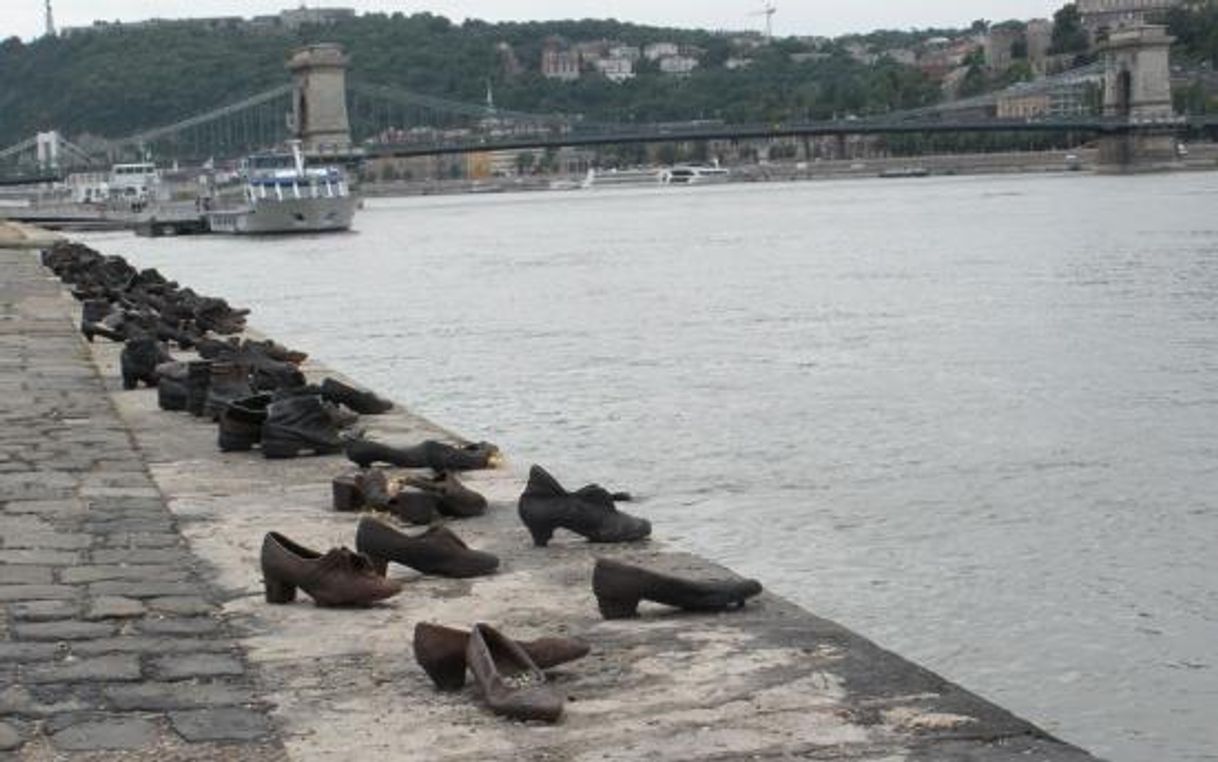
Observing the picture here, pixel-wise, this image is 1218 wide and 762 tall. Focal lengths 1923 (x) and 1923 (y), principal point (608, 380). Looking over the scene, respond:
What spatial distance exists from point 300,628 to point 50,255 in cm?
2840

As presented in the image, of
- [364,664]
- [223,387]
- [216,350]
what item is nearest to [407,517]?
[364,664]

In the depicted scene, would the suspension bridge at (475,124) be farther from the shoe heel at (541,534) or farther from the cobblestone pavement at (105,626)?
the shoe heel at (541,534)

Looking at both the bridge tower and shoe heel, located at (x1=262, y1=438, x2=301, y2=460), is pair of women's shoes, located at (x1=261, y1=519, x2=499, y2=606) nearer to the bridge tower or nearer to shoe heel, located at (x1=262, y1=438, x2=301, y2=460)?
shoe heel, located at (x1=262, y1=438, x2=301, y2=460)

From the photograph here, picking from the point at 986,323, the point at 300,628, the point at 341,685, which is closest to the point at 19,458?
the point at 300,628

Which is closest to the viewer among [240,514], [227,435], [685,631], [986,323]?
[685,631]

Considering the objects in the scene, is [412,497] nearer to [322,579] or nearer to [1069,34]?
[322,579]

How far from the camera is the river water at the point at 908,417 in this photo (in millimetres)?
7109

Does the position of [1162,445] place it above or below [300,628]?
below

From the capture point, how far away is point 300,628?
5234mm

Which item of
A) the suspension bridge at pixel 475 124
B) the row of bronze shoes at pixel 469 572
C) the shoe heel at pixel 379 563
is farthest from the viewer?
the suspension bridge at pixel 475 124

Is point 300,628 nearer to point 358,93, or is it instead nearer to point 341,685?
point 341,685

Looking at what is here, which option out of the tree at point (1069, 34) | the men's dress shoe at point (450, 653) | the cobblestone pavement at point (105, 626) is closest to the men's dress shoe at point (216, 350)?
the cobblestone pavement at point (105, 626)

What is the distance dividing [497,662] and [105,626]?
119 cm

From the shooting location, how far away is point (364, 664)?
4.85m
